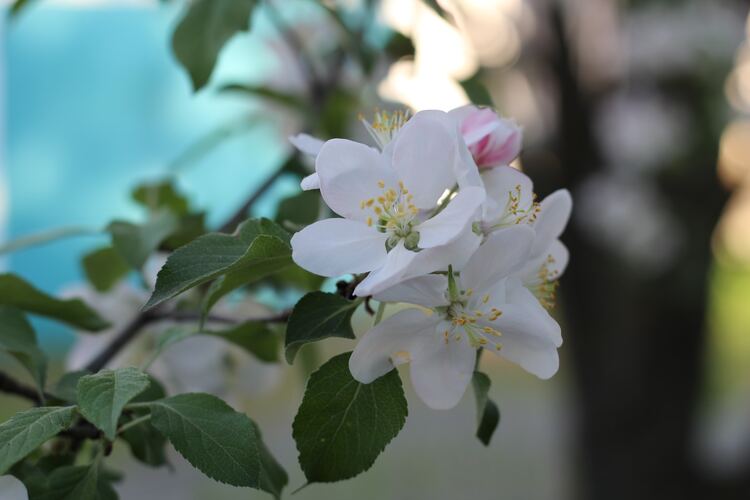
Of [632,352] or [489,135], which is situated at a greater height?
[489,135]

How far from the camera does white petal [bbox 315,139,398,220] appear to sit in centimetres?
56

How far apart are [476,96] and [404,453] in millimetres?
4074

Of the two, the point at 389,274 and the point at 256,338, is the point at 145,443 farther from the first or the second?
the point at 389,274

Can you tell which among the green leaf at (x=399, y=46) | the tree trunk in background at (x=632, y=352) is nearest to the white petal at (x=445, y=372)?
the green leaf at (x=399, y=46)

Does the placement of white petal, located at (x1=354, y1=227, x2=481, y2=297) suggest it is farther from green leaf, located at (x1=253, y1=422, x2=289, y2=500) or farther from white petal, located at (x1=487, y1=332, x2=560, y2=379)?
green leaf, located at (x1=253, y1=422, x2=289, y2=500)

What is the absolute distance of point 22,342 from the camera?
2.19ft

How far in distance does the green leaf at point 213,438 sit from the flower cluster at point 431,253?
0.08 meters

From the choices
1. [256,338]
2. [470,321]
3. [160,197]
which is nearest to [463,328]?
[470,321]

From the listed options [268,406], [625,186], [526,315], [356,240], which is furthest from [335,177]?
[268,406]

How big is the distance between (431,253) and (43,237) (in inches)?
19.7

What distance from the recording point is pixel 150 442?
70cm

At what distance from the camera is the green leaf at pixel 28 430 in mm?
475

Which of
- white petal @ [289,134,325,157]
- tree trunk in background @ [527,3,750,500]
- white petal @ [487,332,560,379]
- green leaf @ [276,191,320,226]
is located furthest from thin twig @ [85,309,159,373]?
tree trunk in background @ [527,3,750,500]

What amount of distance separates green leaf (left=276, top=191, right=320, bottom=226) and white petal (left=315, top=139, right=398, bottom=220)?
1.03 feet
